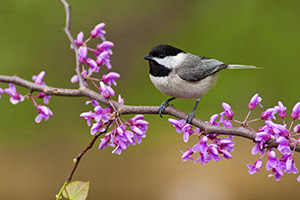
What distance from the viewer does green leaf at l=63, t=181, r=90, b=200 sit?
76.5 inches

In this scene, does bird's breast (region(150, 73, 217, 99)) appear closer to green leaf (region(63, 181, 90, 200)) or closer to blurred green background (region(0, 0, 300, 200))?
green leaf (region(63, 181, 90, 200))

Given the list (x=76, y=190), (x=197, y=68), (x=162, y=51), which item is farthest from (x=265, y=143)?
(x=197, y=68)

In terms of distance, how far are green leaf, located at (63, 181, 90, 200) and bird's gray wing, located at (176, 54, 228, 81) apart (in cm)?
121

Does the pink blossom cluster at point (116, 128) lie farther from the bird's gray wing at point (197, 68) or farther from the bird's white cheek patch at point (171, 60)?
the bird's gray wing at point (197, 68)

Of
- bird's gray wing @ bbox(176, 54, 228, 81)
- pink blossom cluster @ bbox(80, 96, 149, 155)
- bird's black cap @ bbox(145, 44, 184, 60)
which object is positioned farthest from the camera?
bird's gray wing @ bbox(176, 54, 228, 81)

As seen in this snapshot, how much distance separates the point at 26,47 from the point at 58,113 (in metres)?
1.07

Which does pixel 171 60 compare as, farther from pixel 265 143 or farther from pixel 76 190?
pixel 76 190

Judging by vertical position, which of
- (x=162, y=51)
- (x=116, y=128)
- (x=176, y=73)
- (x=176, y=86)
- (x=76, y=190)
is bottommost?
(x=76, y=190)

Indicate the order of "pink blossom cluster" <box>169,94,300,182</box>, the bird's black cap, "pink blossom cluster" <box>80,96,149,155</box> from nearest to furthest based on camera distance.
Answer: "pink blossom cluster" <box>169,94,300,182</box>
"pink blossom cluster" <box>80,96,149,155</box>
the bird's black cap

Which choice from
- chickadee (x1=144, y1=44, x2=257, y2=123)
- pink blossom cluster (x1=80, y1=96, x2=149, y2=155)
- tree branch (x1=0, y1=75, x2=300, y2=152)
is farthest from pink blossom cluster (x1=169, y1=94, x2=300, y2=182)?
chickadee (x1=144, y1=44, x2=257, y2=123)

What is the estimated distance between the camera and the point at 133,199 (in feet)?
18.1

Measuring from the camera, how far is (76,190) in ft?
6.44

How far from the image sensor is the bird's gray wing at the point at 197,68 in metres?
2.96

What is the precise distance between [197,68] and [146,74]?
347 cm
